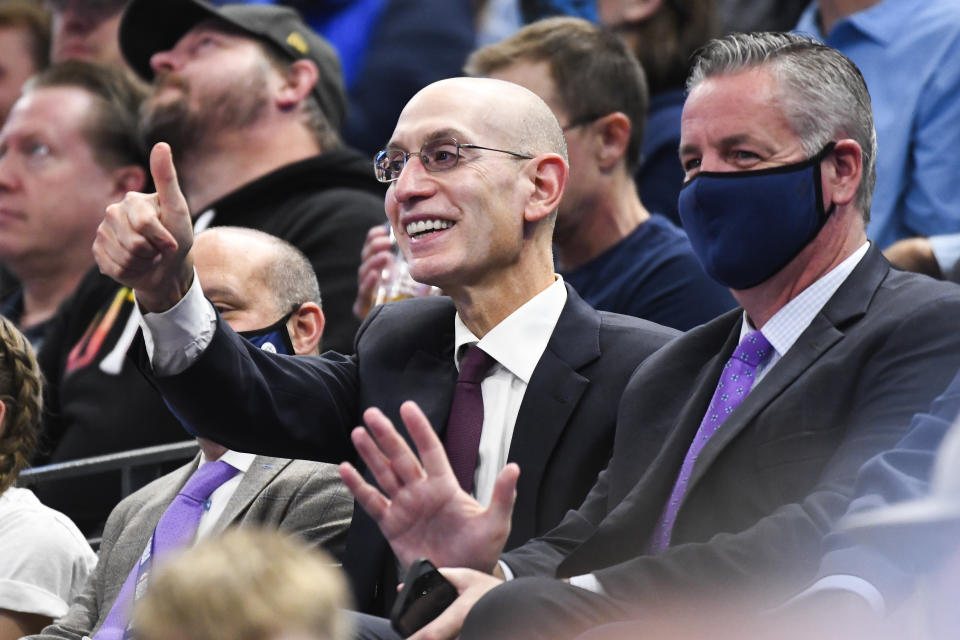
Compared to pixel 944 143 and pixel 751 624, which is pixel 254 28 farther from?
pixel 751 624

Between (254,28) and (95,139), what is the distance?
2.31ft

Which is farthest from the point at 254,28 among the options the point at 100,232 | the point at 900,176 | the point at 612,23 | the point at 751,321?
the point at 751,321

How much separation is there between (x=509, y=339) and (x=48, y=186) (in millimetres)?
2625

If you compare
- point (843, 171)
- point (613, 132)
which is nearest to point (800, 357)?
point (843, 171)

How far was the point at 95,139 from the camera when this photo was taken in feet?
17.4

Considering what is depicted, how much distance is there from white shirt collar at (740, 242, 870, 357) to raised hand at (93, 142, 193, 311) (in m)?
1.02

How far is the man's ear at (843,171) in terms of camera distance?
2699mm

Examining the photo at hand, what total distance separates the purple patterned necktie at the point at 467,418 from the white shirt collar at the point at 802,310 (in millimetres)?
638

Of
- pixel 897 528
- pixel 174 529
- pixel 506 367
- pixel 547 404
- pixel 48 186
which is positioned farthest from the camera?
pixel 48 186

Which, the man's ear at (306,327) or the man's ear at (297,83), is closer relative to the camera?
the man's ear at (306,327)

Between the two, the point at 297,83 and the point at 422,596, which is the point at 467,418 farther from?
the point at 297,83

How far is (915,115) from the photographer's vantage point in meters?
4.27

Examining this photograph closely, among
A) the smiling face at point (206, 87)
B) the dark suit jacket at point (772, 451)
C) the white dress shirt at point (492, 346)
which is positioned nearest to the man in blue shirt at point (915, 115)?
the white dress shirt at point (492, 346)

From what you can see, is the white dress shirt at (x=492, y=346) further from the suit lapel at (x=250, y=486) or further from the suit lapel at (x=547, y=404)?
the suit lapel at (x=250, y=486)
